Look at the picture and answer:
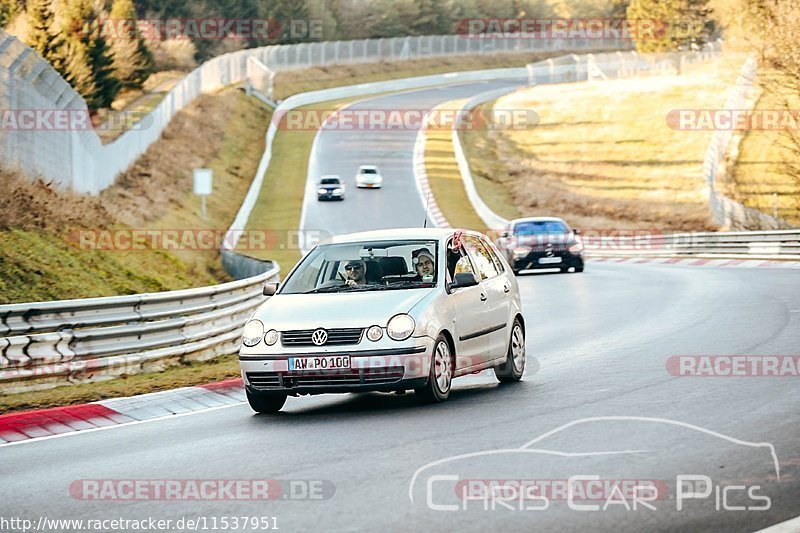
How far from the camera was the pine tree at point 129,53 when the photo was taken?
6209 cm

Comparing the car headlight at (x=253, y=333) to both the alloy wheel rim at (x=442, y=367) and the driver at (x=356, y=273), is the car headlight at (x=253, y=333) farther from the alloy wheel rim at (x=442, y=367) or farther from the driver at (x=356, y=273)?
the alloy wheel rim at (x=442, y=367)

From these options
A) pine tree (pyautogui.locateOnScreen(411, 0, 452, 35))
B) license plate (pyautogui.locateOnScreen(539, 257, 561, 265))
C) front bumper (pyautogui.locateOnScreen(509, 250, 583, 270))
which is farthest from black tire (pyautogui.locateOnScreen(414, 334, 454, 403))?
pine tree (pyautogui.locateOnScreen(411, 0, 452, 35))

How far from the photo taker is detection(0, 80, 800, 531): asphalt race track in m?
7.07

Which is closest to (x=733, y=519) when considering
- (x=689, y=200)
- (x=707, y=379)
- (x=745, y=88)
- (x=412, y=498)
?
(x=412, y=498)

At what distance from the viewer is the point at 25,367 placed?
14039 millimetres

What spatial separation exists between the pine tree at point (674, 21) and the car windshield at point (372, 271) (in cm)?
9804

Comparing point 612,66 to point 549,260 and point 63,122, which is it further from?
point 63,122

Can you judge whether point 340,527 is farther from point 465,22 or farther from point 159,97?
point 465,22

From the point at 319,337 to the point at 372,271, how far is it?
4.46 ft

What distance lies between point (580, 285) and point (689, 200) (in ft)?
101

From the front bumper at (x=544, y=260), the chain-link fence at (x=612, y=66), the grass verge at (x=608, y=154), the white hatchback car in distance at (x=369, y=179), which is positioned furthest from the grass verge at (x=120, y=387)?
the chain-link fence at (x=612, y=66)

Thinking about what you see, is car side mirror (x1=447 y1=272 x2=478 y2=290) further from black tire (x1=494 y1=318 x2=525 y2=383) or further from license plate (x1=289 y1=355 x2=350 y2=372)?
license plate (x1=289 y1=355 x2=350 y2=372)

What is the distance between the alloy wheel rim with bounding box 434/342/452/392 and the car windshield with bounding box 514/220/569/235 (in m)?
21.8

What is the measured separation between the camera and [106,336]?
15172 millimetres
